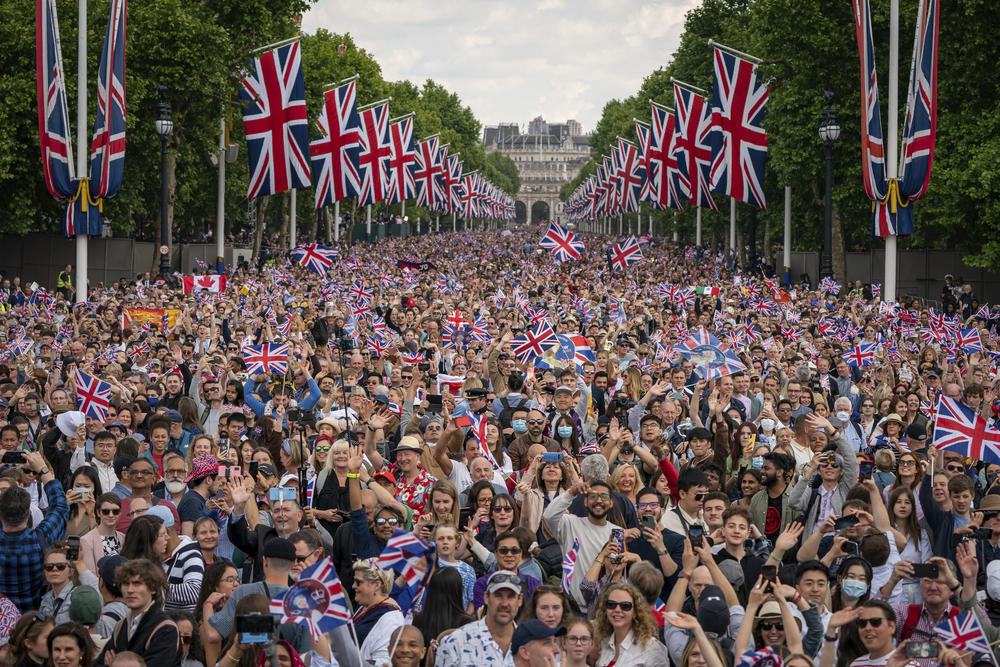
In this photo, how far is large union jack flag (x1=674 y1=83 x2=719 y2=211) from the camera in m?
38.2

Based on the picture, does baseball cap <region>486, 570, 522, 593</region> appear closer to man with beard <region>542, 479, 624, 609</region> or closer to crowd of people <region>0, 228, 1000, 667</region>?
crowd of people <region>0, 228, 1000, 667</region>

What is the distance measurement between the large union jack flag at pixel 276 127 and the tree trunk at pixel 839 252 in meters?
15.5

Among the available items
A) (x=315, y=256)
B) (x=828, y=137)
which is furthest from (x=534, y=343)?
(x=828, y=137)

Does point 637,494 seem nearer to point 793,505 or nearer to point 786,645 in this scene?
point 793,505

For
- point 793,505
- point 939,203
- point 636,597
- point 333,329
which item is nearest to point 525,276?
point 939,203

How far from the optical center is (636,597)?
6.91m

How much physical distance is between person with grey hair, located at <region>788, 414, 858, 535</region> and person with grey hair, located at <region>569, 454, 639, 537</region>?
4.20ft

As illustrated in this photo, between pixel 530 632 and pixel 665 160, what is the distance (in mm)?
39254

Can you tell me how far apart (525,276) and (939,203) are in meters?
12.5

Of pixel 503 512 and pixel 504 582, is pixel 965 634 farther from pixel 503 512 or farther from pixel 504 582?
pixel 503 512

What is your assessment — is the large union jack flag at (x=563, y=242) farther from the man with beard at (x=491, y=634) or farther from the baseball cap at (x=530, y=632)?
the baseball cap at (x=530, y=632)

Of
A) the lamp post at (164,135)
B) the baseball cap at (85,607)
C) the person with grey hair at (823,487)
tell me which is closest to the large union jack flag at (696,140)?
the lamp post at (164,135)

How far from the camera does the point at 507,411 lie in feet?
41.8

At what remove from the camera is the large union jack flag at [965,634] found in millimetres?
6539
